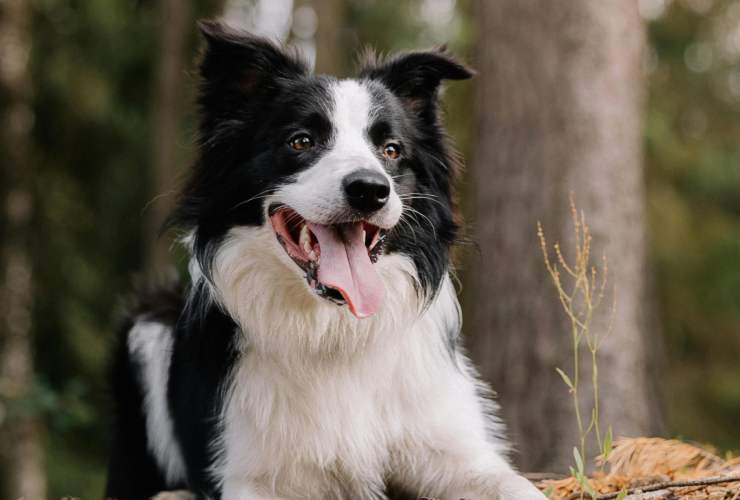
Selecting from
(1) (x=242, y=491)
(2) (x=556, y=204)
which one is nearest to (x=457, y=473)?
(1) (x=242, y=491)

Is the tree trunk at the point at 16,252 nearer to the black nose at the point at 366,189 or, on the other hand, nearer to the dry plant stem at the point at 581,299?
the dry plant stem at the point at 581,299

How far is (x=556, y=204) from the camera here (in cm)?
504

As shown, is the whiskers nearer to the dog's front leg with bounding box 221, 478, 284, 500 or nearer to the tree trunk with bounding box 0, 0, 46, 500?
the dog's front leg with bounding box 221, 478, 284, 500

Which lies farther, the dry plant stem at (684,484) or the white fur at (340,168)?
the white fur at (340,168)

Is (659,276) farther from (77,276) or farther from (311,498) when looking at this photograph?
(311,498)

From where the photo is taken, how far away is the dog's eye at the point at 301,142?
3.29 m

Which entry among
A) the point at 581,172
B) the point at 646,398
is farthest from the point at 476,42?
the point at 646,398

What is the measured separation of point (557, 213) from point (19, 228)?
252 inches

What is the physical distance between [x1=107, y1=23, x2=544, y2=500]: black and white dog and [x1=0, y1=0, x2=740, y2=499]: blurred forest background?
5.54m

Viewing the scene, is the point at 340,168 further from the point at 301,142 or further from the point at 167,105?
the point at 167,105

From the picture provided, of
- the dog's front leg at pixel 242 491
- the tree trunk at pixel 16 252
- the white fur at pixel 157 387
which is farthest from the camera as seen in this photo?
the tree trunk at pixel 16 252

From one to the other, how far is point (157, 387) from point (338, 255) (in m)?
1.57

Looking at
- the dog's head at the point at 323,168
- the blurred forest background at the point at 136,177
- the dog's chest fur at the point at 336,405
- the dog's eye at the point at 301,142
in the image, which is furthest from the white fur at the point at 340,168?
the blurred forest background at the point at 136,177

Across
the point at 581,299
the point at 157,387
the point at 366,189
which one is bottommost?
the point at 157,387
